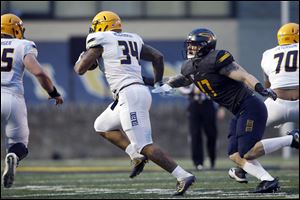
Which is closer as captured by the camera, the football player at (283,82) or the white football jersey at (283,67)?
the football player at (283,82)

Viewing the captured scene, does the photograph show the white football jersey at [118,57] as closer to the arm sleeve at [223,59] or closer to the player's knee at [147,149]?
the player's knee at [147,149]

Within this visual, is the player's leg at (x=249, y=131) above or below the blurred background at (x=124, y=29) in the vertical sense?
above

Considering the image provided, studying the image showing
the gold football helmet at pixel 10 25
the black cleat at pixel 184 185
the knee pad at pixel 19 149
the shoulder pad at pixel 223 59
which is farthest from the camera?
the shoulder pad at pixel 223 59

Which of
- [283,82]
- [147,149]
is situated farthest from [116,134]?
[283,82]

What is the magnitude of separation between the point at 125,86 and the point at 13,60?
1.31 metres

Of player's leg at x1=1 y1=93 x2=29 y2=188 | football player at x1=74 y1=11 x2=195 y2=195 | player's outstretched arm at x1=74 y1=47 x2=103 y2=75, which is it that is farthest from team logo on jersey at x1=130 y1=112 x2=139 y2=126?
player's leg at x1=1 y1=93 x2=29 y2=188

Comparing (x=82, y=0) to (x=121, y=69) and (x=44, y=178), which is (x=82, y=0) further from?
(x=121, y=69)

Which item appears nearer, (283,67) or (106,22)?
(106,22)

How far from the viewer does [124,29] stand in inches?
989

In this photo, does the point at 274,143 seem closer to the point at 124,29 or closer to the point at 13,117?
the point at 13,117

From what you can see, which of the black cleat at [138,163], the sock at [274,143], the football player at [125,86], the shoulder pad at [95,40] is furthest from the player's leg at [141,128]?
the sock at [274,143]

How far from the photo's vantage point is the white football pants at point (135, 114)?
11.6 m

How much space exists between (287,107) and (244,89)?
0.82 m

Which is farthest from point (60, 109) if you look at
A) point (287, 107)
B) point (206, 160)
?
point (287, 107)
